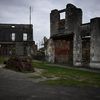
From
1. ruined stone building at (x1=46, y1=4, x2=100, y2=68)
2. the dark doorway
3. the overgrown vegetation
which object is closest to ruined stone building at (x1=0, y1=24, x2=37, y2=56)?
ruined stone building at (x1=46, y1=4, x2=100, y2=68)

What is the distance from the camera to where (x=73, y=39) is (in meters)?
28.5

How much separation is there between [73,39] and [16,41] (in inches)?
974

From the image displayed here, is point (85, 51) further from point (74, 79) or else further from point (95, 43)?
point (74, 79)

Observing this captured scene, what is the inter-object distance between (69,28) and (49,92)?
64.1 ft

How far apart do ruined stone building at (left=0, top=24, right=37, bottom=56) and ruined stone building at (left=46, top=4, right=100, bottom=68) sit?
17.4m

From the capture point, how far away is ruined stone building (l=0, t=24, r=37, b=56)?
1992 inches

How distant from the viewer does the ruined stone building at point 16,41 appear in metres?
50.6

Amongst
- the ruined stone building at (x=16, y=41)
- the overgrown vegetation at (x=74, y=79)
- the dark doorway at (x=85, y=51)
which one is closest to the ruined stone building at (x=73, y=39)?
the dark doorway at (x=85, y=51)

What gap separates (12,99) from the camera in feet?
29.3

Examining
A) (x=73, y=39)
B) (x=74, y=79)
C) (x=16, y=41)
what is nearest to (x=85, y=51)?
(x=73, y=39)

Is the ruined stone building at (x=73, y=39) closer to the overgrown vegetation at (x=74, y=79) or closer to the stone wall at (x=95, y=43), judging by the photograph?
the stone wall at (x=95, y=43)

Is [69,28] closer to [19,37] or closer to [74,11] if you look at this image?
[74,11]

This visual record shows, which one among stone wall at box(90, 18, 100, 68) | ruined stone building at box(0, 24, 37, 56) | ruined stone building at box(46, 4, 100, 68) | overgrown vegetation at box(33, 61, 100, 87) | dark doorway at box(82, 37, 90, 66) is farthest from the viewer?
ruined stone building at box(0, 24, 37, 56)

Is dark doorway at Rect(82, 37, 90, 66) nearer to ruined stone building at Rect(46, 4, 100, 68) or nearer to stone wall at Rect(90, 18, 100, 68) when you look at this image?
ruined stone building at Rect(46, 4, 100, 68)
